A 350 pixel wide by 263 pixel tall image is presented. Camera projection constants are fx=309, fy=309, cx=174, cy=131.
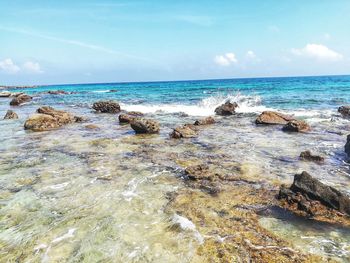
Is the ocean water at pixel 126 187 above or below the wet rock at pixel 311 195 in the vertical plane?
below

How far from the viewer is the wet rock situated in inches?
268

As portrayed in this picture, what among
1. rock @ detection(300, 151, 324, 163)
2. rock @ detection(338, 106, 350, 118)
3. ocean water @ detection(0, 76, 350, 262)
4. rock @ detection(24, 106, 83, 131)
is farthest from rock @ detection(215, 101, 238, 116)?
rock @ detection(300, 151, 324, 163)

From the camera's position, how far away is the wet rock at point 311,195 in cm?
680

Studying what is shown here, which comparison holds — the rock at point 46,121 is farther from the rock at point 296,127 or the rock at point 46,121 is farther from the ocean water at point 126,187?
the rock at point 296,127

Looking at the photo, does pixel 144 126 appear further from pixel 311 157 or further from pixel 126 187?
pixel 311 157

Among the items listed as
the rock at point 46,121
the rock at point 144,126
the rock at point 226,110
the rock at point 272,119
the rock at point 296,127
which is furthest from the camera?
the rock at point 226,110

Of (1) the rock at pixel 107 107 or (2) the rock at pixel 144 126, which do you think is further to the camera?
(1) the rock at pixel 107 107

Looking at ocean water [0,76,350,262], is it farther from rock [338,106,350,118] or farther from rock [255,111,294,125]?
rock [338,106,350,118]

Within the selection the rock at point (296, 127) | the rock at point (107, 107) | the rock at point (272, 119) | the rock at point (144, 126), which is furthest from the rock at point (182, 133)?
the rock at point (107, 107)

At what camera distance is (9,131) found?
58.7 feet

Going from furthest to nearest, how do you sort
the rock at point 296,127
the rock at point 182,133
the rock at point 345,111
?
the rock at point 345,111 < the rock at point 296,127 < the rock at point 182,133

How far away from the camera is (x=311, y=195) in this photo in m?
7.16

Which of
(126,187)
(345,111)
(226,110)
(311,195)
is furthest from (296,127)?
(126,187)

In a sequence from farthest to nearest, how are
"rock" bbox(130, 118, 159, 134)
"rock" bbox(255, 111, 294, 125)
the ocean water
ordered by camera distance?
"rock" bbox(255, 111, 294, 125) < "rock" bbox(130, 118, 159, 134) < the ocean water
